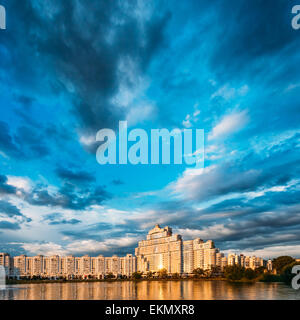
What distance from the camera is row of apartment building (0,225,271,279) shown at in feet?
498

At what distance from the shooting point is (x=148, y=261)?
615 ft

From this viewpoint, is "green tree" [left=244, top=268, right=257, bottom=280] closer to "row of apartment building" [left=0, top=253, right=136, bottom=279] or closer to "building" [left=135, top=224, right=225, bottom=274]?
"building" [left=135, top=224, right=225, bottom=274]

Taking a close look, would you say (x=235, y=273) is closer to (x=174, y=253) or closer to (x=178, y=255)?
(x=178, y=255)

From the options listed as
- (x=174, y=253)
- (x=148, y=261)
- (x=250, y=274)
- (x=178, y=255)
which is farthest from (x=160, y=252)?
(x=250, y=274)

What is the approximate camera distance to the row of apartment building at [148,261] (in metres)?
152

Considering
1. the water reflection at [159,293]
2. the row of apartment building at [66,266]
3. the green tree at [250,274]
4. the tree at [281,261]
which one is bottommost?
the row of apartment building at [66,266]

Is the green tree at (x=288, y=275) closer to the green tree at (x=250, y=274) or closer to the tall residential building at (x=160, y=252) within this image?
the green tree at (x=250, y=274)

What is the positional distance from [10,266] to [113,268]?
2187 inches

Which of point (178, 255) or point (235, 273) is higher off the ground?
point (235, 273)

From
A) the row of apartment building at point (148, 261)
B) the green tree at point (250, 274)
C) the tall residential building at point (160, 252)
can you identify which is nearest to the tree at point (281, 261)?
the green tree at point (250, 274)

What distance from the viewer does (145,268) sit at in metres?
180

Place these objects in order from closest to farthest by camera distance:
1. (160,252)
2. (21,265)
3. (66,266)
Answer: (21,265), (66,266), (160,252)
